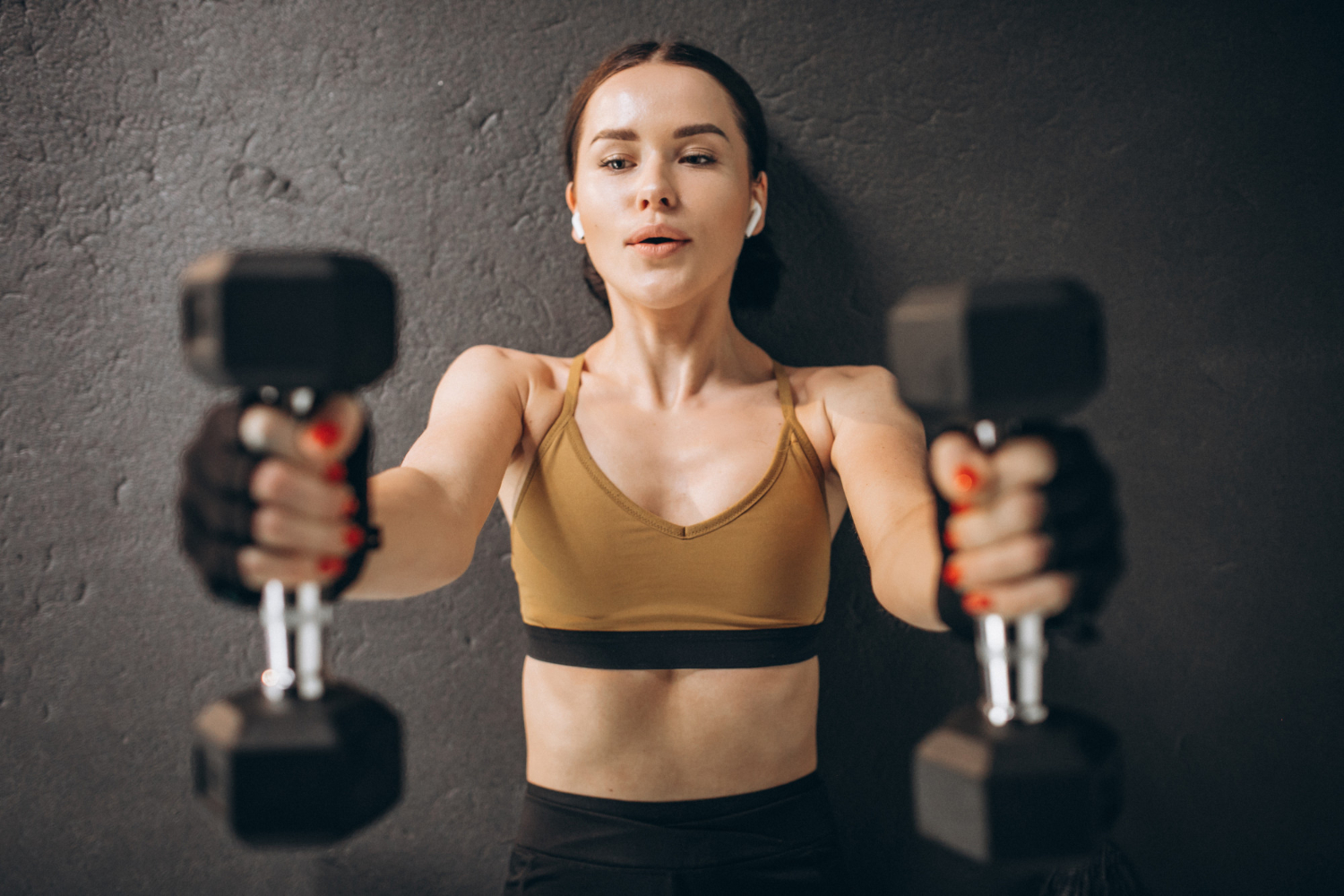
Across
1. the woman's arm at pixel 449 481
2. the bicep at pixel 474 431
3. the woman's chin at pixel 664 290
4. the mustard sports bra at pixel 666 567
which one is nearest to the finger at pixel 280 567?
the woman's arm at pixel 449 481

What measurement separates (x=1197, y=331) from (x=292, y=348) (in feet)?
4.83

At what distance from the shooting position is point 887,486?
3.30 feet

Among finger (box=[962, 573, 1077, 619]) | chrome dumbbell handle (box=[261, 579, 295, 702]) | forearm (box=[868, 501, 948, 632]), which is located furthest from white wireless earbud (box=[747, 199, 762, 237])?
chrome dumbbell handle (box=[261, 579, 295, 702])

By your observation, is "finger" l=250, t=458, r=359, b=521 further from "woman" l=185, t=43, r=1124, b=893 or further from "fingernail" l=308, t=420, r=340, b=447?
"woman" l=185, t=43, r=1124, b=893

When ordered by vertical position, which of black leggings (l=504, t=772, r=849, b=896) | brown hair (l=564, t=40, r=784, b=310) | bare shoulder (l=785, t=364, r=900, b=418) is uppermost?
brown hair (l=564, t=40, r=784, b=310)

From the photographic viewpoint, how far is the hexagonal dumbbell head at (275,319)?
591 mm

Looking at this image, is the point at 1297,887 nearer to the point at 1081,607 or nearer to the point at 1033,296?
the point at 1081,607

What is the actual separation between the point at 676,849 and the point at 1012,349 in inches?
33.4

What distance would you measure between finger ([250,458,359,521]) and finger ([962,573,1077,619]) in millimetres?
545

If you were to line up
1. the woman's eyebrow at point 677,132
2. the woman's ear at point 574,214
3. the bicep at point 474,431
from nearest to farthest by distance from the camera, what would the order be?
1. the bicep at point 474,431
2. the woman's eyebrow at point 677,132
3. the woman's ear at point 574,214

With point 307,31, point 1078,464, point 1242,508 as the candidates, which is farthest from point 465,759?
point 1242,508

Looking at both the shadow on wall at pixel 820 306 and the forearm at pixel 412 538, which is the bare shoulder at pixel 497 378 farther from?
the shadow on wall at pixel 820 306

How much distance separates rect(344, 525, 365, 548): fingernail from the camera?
663mm

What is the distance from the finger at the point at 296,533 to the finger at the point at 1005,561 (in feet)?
1.73
